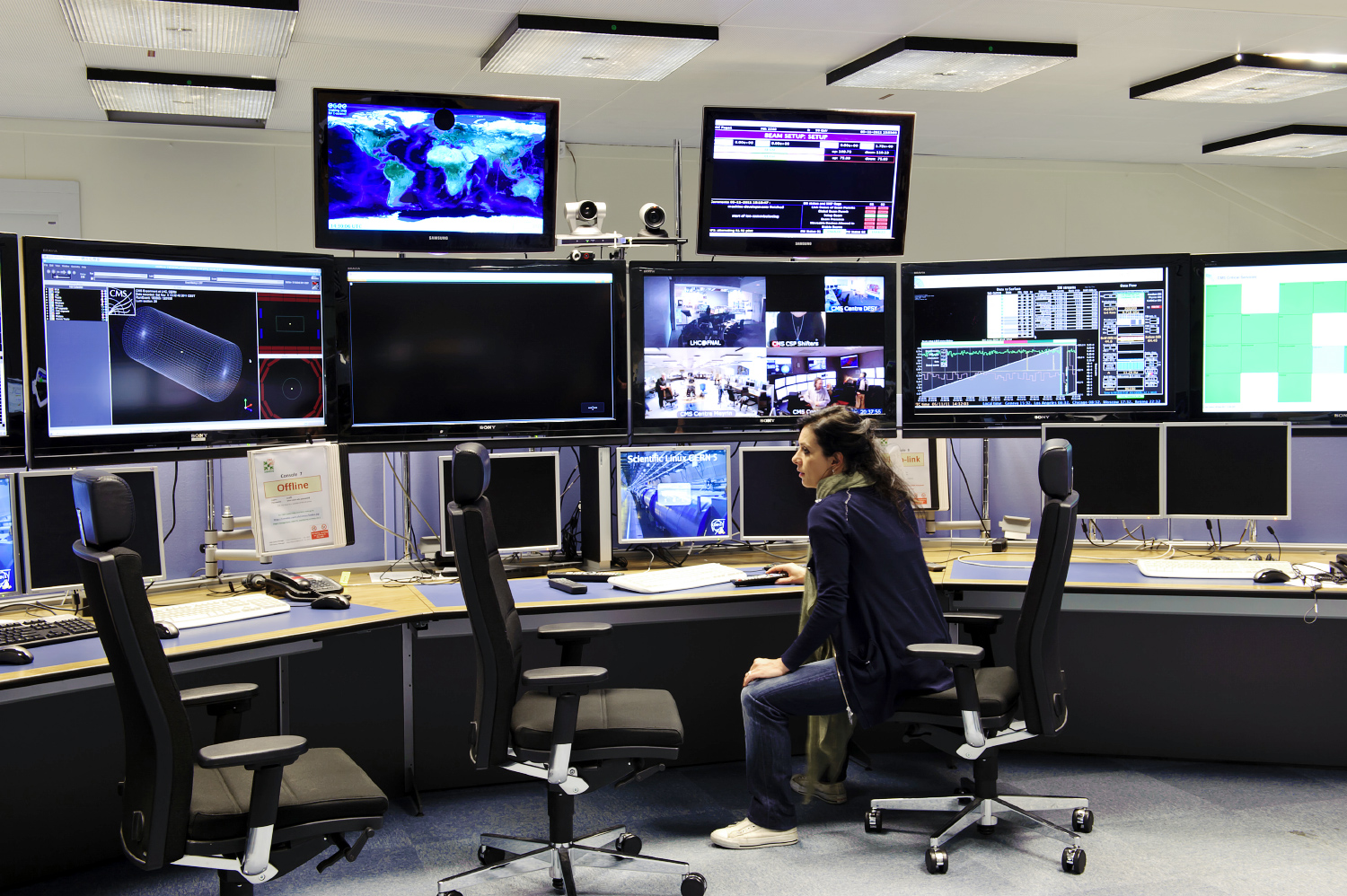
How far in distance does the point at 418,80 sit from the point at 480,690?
4.55m

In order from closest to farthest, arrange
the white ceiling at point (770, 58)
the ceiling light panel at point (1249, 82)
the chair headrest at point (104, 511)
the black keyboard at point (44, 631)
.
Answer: the chair headrest at point (104, 511), the black keyboard at point (44, 631), the white ceiling at point (770, 58), the ceiling light panel at point (1249, 82)

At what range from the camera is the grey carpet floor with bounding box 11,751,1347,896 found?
2.69 meters

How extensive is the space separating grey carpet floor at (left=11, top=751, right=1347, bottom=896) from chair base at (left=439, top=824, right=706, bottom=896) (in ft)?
0.14

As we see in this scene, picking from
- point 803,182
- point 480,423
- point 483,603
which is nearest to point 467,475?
point 483,603

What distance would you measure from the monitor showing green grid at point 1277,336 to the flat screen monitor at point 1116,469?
0.30 metres

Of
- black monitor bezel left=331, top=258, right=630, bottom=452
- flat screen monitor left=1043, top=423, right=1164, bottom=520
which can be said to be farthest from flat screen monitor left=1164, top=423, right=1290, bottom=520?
black monitor bezel left=331, top=258, right=630, bottom=452

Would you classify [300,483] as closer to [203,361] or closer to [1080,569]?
[203,361]

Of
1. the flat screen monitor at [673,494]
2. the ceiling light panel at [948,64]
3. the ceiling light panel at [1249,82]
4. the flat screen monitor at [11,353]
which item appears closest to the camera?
the flat screen monitor at [11,353]

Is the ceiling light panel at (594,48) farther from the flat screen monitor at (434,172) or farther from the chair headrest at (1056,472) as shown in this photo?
the chair headrest at (1056,472)

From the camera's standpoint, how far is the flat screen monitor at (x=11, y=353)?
264cm

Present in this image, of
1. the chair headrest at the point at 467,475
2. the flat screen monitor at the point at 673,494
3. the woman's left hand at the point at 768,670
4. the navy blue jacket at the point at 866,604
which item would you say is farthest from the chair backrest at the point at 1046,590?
the chair headrest at the point at 467,475

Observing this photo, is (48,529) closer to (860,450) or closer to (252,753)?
(252,753)

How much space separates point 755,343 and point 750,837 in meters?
1.51

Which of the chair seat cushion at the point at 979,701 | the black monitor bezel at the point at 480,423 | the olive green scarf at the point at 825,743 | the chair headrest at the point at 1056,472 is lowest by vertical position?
the olive green scarf at the point at 825,743
